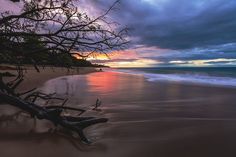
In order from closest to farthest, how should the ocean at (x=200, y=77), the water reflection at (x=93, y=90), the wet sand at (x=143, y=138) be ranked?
the wet sand at (x=143, y=138) → the water reflection at (x=93, y=90) → the ocean at (x=200, y=77)

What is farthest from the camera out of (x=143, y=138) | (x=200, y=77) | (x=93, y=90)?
(x=200, y=77)

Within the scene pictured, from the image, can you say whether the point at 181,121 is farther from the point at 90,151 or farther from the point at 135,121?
the point at 90,151

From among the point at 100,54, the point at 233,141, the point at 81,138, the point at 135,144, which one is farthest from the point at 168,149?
the point at 100,54

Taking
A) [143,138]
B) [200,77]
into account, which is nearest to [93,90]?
[143,138]

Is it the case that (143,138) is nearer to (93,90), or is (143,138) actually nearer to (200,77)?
(93,90)

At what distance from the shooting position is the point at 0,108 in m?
7.51

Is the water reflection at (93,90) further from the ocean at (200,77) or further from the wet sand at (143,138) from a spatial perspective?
the ocean at (200,77)

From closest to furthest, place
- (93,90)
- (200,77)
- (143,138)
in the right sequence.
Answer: (143,138)
(93,90)
(200,77)

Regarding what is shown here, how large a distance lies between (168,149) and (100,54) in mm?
2916

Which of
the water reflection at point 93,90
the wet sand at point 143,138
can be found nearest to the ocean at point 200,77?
the water reflection at point 93,90

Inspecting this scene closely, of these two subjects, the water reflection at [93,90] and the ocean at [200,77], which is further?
the ocean at [200,77]

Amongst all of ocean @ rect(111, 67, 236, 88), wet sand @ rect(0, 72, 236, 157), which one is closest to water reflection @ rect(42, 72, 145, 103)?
wet sand @ rect(0, 72, 236, 157)

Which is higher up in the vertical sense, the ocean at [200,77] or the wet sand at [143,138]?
the wet sand at [143,138]

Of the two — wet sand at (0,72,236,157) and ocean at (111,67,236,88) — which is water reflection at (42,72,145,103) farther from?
ocean at (111,67,236,88)
